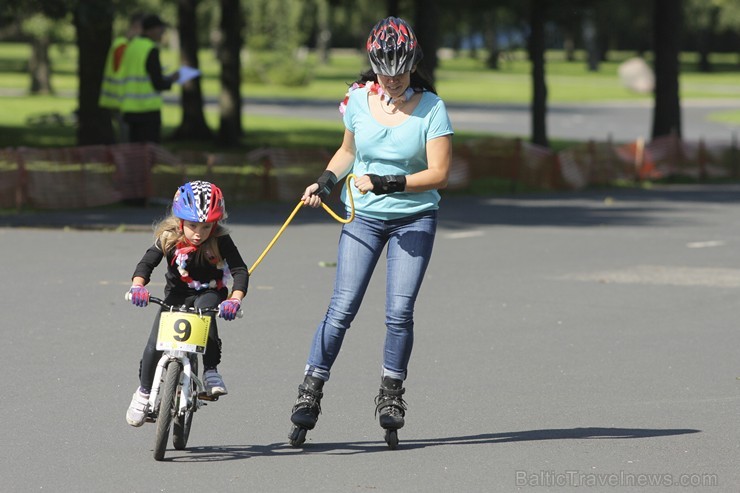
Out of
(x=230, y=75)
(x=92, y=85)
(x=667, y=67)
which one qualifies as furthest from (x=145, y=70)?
(x=667, y=67)

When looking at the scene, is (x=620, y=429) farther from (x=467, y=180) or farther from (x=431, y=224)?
(x=467, y=180)

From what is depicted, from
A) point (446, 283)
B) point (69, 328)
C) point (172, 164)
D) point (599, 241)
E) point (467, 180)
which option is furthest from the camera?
point (467, 180)

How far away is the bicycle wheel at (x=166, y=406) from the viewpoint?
638 centimetres

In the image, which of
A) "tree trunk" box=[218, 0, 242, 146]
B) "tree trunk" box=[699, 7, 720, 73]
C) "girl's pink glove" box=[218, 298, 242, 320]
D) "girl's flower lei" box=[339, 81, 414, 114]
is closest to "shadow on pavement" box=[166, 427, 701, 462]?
"girl's pink glove" box=[218, 298, 242, 320]

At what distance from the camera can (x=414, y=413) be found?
7.75 meters

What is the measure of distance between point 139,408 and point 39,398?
145cm

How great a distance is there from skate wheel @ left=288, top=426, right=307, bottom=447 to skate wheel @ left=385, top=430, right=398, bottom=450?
37 cm

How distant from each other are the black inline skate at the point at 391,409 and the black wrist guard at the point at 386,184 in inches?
36.0

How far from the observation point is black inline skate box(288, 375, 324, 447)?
6.84m

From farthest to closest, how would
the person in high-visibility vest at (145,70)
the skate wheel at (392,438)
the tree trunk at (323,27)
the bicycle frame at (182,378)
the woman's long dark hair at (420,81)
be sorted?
1. the tree trunk at (323,27)
2. the person in high-visibility vest at (145,70)
3. the woman's long dark hair at (420,81)
4. the skate wheel at (392,438)
5. the bicycle frame at (182,378)

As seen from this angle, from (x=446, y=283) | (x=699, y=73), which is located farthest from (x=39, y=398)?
(x=699, y=73)

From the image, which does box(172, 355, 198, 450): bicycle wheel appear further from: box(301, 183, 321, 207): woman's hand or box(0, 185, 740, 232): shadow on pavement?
box(0, 185, 740, 232): shadow on pavement

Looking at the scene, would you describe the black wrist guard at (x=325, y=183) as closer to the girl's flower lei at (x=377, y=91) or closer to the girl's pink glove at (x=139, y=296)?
the girl's flower lei at (x=377, y=91)

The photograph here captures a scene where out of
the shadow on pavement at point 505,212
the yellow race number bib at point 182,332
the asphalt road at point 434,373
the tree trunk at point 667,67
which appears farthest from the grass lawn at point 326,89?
the yellow race number bib at point 182,332
